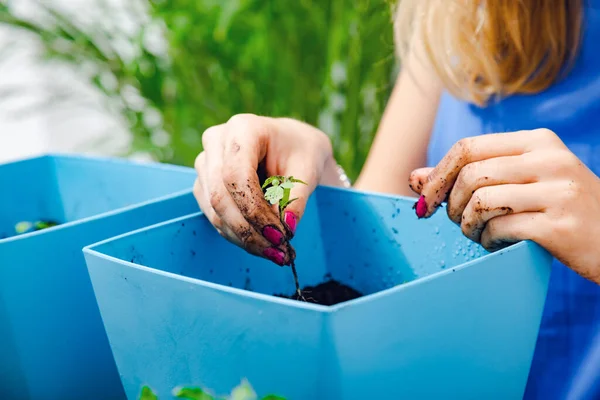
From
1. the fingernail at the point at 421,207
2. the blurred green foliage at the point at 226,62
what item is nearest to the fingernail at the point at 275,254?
the fingernail at the point at 421,207

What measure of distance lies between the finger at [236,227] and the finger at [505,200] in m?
0.13

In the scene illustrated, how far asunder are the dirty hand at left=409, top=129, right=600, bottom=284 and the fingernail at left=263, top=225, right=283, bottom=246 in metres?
0.11

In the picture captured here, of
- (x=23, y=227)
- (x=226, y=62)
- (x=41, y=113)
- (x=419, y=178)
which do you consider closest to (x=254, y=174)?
(x=419, y=178)

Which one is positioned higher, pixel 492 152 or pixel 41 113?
pixel 41 113

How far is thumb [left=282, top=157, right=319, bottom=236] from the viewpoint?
471 mm

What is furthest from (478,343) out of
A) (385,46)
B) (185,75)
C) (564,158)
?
(185,75)

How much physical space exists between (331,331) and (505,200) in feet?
0.57

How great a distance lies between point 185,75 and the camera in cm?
160

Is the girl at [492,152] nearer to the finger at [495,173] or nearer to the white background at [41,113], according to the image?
the finger at [495,173]

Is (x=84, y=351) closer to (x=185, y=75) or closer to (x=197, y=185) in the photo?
(x=197, y=185)

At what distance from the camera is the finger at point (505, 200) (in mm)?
410

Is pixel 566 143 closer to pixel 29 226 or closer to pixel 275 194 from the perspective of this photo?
pixel 275 194

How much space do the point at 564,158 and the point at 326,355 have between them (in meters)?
0.22

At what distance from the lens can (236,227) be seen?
457mm
